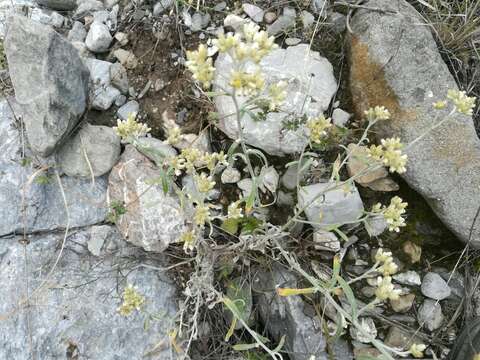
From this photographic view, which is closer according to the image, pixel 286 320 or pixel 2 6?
pixel 286 320

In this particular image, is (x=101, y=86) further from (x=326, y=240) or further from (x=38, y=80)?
(x=326, y=240)

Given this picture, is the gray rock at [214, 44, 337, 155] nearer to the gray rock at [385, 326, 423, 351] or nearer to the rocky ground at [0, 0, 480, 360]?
the rocky ground at [0, 0, 480, 360]

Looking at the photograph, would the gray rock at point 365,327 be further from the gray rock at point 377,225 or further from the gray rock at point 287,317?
the gray rock at point 377,225

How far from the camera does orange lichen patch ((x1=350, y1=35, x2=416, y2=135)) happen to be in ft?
9.00

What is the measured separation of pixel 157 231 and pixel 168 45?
1.12 meters

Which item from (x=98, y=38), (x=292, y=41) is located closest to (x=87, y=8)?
Answer: (x=98, y=38)

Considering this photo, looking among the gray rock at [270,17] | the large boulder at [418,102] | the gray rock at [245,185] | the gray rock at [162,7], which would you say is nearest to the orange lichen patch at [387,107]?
the large boulder at [418,102]

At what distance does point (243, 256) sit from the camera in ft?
9.12

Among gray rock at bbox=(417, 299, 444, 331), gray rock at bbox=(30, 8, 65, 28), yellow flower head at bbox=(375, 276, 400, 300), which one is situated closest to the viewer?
yellow flower head at bbox=(375, 276, 400, 300)

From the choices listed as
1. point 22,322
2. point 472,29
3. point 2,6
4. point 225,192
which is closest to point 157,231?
point 225,192

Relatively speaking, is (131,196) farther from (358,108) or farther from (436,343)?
(436,343)

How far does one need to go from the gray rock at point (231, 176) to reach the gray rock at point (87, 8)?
135 centimetres

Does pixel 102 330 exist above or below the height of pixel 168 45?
below

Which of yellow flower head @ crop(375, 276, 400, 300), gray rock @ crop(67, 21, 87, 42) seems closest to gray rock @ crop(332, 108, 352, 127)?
yellow flower head @ crop(375, 276, 400, 300)
